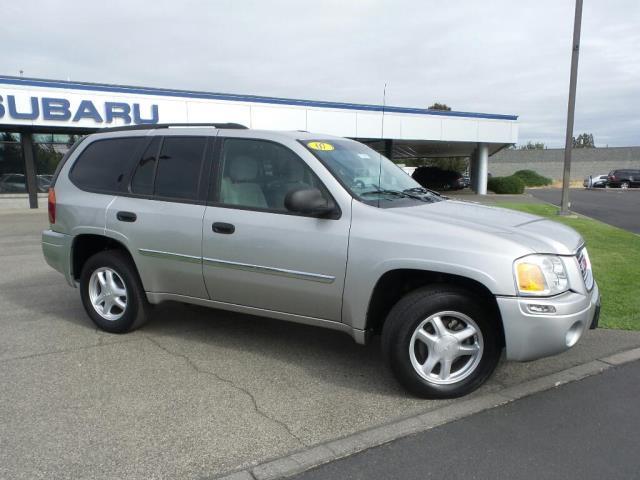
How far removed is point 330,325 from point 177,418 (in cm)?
125

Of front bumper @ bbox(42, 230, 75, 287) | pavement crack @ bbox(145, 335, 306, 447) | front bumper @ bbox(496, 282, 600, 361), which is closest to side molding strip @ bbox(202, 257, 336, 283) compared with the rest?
pavement crack @ bbox(145, 335, 306, 447)

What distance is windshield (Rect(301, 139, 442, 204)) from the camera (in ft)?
13.2

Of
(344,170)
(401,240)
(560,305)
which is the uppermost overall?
(344,170)

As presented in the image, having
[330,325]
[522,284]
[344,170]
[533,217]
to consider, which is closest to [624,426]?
[522,284]

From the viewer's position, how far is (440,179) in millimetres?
36156

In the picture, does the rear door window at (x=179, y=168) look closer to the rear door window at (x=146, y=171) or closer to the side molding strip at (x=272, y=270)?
the rear door window at (x=146, y=171)

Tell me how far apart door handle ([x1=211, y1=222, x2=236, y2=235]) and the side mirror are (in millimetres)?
584

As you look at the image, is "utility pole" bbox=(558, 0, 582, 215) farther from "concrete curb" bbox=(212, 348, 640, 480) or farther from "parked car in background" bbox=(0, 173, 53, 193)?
"parked car in background" bbox=(0, 173, 53, 193)

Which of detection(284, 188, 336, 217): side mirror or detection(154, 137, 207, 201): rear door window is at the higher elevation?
detection(154, 137, 207, 201): rear door window

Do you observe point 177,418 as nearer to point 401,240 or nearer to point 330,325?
point 330,325

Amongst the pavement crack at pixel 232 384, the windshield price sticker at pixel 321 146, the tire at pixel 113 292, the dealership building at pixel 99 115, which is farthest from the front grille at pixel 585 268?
the dealership building at pixel 99 115

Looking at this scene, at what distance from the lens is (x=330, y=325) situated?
13.0 ft

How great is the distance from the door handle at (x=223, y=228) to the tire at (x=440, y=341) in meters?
1.41

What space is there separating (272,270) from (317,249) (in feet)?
1.40
